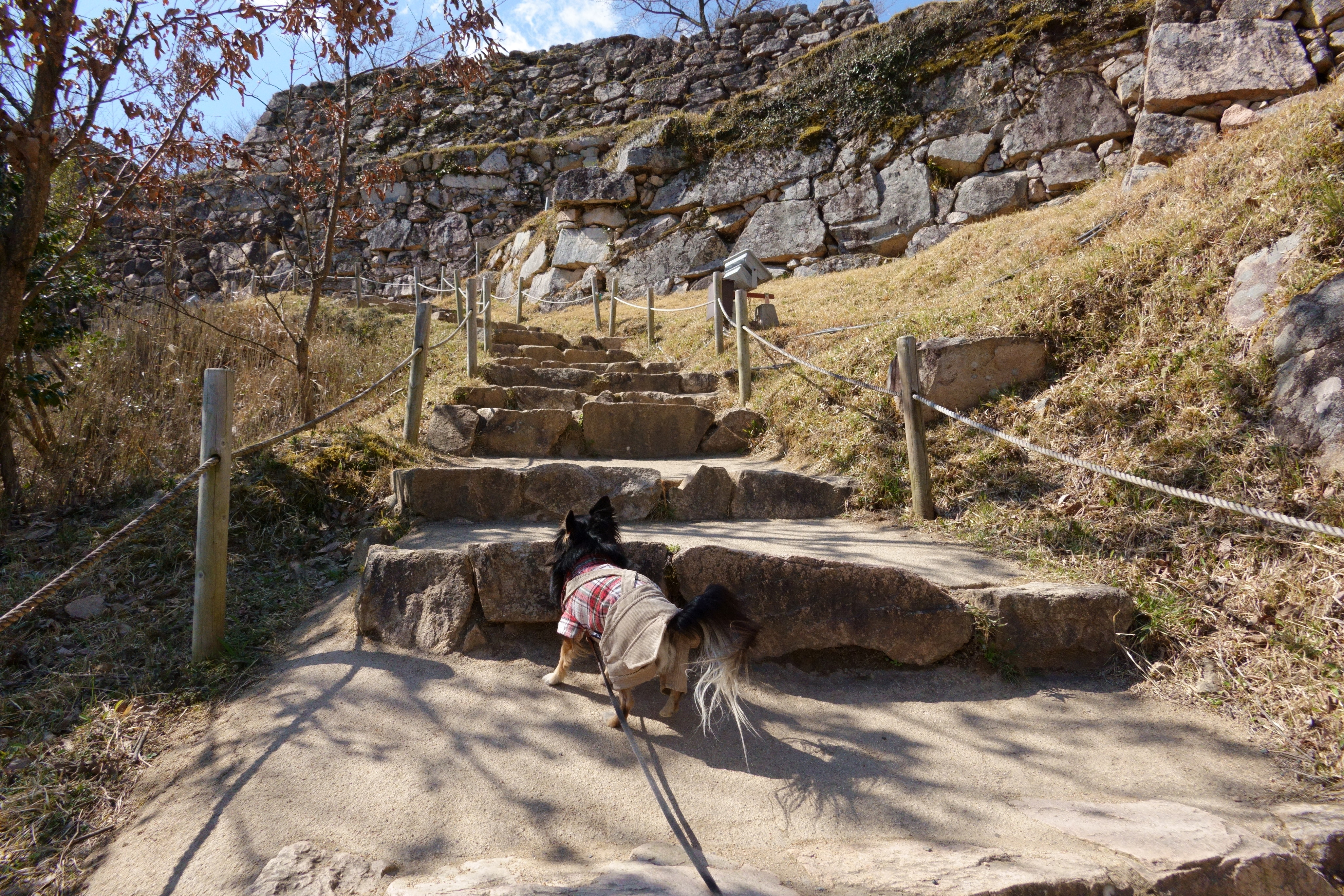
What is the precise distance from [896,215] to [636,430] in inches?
335

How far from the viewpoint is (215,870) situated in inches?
68.8

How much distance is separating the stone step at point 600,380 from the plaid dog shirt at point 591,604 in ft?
12.8

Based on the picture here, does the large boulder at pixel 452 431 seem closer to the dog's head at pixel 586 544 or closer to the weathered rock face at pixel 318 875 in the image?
the dog's head at pixel 586 544

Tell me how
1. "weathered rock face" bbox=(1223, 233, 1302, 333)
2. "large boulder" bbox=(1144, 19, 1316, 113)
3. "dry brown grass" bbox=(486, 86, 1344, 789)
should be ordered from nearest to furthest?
"dry brown grass" bbox=(486, 86, 1344, 789) < "weathered rock face" bbox=(1223, 233, 1302, 333) < "large boulder" bbox=(1144, 19, 1316, 113)

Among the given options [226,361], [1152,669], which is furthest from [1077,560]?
[226,361]

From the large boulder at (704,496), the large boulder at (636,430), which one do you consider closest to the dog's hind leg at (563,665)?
the large boulder at (704,496)

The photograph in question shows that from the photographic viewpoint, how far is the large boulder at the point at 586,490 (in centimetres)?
377

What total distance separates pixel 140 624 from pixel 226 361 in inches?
137

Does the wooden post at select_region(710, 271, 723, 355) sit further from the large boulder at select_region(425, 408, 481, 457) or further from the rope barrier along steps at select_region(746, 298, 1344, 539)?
the rope barrier along steps at select_region(746, 298, 1344, 539)

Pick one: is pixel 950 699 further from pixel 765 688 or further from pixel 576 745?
pixel 576 745

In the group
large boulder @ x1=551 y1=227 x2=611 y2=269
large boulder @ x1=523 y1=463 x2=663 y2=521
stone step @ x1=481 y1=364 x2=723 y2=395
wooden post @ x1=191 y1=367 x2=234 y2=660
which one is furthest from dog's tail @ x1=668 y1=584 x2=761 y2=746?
large boulder @ x1=551 y1=227 x2=611 y2=269

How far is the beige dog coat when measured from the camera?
2.12 m

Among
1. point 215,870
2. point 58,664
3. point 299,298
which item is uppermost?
point 299,298

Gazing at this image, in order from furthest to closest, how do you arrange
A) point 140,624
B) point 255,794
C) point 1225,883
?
point 140,624, point 255,794, point 1225,883
